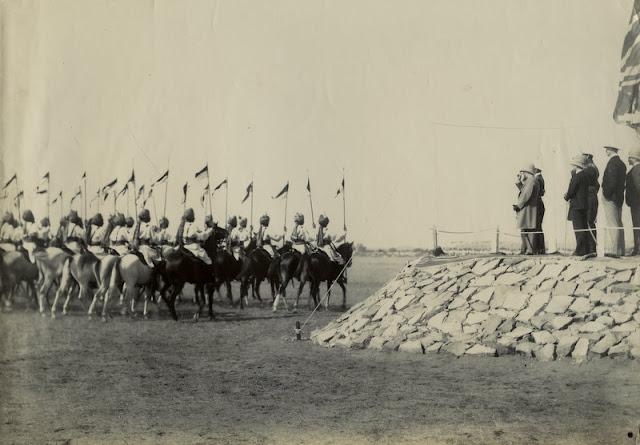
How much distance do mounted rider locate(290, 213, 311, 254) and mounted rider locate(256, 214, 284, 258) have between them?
18 centimetres

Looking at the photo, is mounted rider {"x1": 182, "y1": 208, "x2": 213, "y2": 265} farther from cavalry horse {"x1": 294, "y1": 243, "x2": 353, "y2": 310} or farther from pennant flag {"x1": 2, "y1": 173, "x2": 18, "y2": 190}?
pennant flag {"x1": 2, "y1": 173, "x2": 18, "y2": 190}

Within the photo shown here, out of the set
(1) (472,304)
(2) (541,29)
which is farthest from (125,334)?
(2) (541,29)

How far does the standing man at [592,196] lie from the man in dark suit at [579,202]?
28 millimetres

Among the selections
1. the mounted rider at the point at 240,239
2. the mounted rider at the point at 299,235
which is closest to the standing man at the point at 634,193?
the mounted rider at the point at 299,235

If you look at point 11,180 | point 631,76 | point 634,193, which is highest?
point 631,76

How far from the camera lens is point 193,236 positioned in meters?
7.89

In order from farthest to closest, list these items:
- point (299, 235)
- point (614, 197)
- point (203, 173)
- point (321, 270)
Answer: point (321, 270), point (299, 235), point (614, 197), point (203, 173)

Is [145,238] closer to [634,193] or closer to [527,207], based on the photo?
[527,207]

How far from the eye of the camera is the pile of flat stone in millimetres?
6668

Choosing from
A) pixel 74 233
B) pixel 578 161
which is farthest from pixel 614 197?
pixel 74 233

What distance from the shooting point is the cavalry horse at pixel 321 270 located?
7.66 m

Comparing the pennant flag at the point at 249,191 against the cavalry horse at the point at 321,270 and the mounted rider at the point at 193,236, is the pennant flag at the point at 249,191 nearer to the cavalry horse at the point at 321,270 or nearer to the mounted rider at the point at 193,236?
the mounted rider at the point at 193,236

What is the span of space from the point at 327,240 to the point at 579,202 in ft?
8.63

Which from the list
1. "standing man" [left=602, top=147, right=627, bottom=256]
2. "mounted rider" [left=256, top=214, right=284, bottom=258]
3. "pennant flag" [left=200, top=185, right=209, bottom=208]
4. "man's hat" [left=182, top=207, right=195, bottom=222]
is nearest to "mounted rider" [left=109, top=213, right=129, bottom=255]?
"man's hat" [left=182, top=207, right=195, bottom=222]
